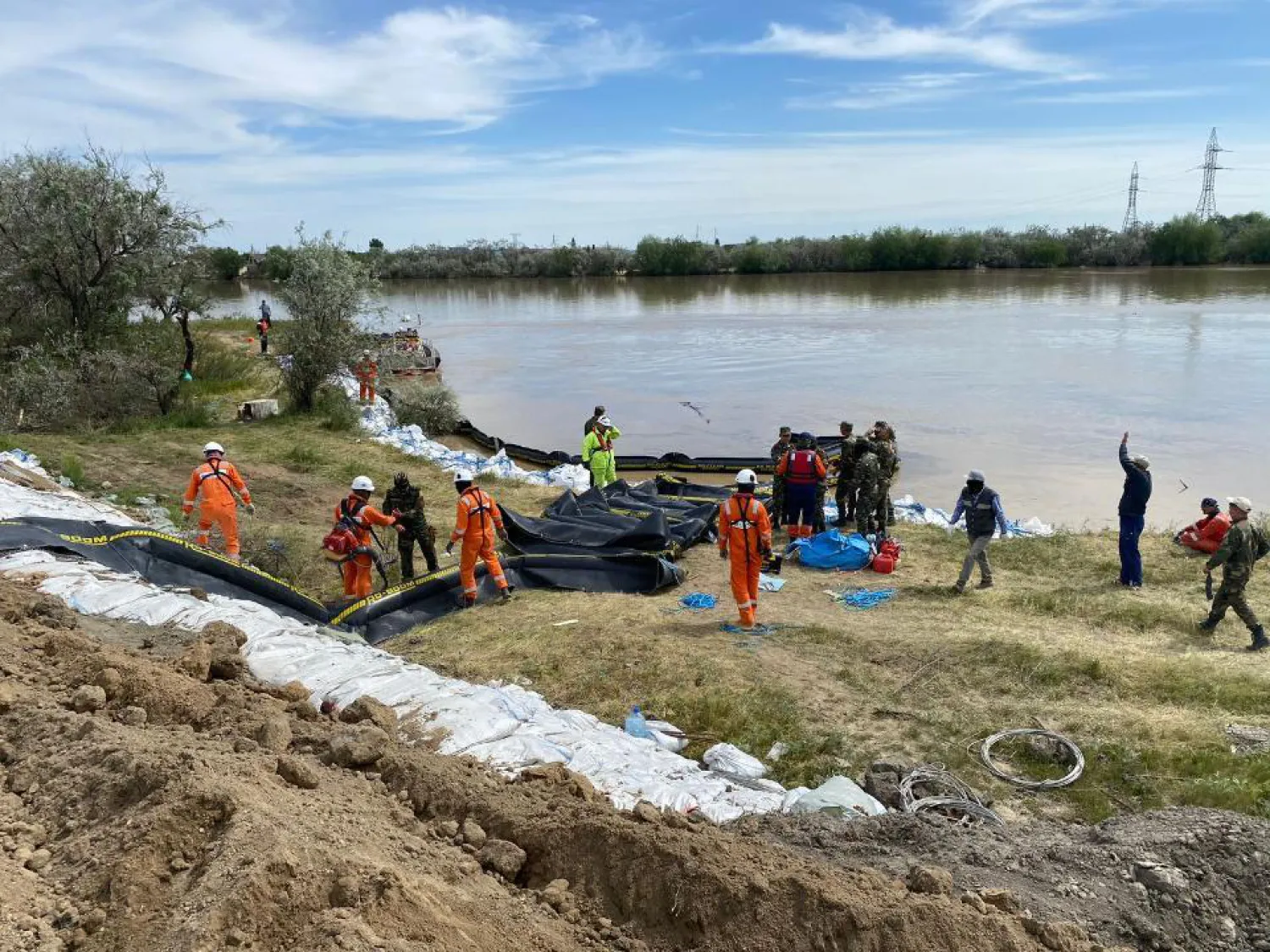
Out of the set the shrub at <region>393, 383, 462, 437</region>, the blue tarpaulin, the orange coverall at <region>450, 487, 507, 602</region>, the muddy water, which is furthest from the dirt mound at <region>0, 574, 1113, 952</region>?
the shrub at <region>393, 383, 462, 437</region>

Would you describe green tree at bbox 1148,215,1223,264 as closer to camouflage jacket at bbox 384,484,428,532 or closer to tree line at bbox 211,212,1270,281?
tree line at bbox 211,212,1270,281

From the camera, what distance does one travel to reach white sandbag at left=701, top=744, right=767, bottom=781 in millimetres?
5773

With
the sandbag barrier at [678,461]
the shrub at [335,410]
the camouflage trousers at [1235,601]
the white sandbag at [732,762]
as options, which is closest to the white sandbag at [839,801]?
the white sandbag at [732,762]

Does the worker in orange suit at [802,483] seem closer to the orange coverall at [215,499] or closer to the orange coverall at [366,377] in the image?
the orange coverall at [215,499]


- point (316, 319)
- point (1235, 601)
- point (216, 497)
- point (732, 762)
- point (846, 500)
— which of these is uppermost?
point (316, 319)

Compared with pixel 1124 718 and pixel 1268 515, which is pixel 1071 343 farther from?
pixel 1124 718

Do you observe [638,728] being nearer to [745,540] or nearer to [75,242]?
[745,540]

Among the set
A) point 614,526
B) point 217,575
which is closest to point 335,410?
point 614,526

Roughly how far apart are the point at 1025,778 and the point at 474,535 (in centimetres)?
544

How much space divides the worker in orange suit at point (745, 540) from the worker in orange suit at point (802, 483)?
3.37 metres

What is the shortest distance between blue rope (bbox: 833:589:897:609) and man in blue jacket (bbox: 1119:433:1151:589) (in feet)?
8.61

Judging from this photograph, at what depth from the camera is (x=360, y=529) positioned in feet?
29.4

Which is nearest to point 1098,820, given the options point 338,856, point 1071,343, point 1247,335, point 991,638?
point 991,638

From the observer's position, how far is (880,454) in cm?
1148
